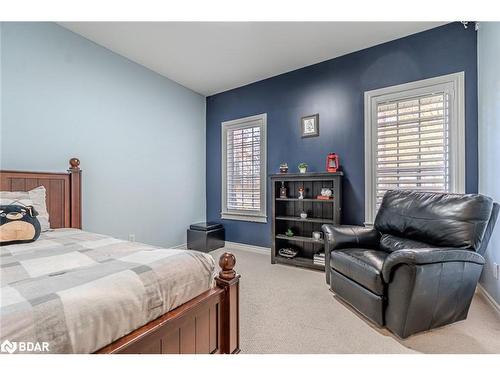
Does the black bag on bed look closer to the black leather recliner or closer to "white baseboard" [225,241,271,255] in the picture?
the black leather recliner

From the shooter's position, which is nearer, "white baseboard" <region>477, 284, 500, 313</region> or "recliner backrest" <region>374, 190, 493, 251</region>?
"recliner backrest" <region>374, 190, 493, 251</region>

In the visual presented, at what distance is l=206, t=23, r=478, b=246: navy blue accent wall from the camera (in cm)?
243

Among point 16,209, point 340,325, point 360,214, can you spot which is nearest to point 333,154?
point 360,214

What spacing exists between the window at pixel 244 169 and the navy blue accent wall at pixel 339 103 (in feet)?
0.40

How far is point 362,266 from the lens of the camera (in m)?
1.89

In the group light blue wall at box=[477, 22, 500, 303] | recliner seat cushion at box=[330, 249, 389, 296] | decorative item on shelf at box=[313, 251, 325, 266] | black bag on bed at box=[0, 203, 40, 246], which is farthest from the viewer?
decorative item on shelf at box=[313, 251, 325, 266]

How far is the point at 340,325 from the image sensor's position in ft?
6.09

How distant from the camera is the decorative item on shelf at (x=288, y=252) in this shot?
3.28m

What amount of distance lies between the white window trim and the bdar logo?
10.1ft

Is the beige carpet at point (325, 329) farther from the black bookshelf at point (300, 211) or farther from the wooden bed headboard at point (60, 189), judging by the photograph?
the wooden bed headboard at point (60, 189)

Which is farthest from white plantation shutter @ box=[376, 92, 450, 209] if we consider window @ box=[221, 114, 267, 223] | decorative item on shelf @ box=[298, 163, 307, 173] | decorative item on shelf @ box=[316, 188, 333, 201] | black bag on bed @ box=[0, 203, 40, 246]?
black bag on bed @ box=[0, 203, 40, 246]

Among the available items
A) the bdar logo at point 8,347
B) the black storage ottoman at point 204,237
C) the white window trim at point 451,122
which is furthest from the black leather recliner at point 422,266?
the black storage ottoman at point 204,237

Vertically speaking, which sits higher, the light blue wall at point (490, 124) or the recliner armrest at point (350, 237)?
the light blue wall at point (490, 124)

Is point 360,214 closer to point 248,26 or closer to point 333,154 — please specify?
point 333,154
